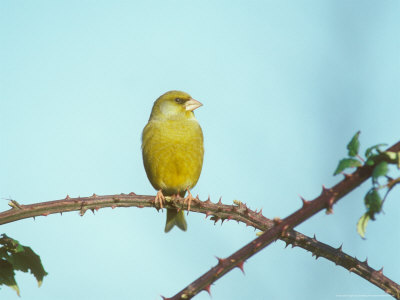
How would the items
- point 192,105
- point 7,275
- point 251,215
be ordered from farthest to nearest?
point 192,105 < point 251,215 < point 7,275

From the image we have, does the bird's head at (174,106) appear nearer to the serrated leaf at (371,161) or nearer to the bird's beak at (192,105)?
the bird's beak at (192,105)

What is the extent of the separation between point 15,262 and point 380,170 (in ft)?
5.15

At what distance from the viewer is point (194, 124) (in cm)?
604

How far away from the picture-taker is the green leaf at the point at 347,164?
1536 millimetres

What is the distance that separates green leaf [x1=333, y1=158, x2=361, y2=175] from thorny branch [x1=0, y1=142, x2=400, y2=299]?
26 millimetres

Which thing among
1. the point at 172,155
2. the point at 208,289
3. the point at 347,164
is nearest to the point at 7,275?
the point at 208,289

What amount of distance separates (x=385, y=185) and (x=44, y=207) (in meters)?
1.86

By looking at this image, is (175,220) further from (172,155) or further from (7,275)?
(7,275)

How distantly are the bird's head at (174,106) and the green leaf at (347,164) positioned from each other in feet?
15.1

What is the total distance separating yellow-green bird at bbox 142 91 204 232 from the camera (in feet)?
18.5

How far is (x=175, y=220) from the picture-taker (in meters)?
5.71

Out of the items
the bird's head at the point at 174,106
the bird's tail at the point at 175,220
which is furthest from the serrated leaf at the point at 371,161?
the bird's head at the point at 174,106

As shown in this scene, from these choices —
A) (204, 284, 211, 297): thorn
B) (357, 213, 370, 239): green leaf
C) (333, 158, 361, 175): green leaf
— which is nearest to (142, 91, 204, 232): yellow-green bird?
(204, 284, 211, 297): thorn

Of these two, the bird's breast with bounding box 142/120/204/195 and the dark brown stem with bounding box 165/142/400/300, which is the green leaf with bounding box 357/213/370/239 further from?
the bird's breast with bounding box 142/120/204/195
